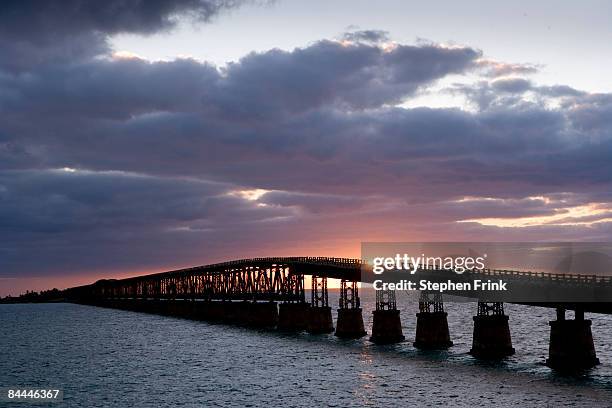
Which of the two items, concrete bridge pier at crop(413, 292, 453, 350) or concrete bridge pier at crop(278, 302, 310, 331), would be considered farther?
concrete bridge pier at crop(278, 302, 310, 331)

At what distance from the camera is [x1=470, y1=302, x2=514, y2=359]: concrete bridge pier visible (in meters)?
84.9

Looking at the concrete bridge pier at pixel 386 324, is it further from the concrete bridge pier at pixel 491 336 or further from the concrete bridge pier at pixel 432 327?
the concrete bridge pier at pixel 491 336

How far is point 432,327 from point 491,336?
1308 centimetres

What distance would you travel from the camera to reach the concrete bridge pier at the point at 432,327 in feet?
320

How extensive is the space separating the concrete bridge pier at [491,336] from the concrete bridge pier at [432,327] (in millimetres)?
11315

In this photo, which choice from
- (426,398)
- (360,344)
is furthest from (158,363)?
(426,398)

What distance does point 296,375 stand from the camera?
81500 mm

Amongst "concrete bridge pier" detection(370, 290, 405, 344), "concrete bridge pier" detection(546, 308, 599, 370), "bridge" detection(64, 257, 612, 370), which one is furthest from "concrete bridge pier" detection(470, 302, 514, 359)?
"concrete bridge pier" detection(370, 290, 405, 344)

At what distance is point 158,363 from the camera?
326ft

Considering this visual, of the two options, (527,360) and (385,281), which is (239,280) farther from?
(527,360)

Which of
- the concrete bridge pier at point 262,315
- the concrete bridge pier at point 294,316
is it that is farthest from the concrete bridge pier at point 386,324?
the concrete bridge pier at point 262,315

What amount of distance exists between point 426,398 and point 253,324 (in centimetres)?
11658

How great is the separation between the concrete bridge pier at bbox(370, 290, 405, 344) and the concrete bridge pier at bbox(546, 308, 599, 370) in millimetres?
35382

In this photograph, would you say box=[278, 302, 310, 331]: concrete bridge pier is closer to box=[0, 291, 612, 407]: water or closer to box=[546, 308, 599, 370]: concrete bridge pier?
box=[0, 291, 612, 407]: water
